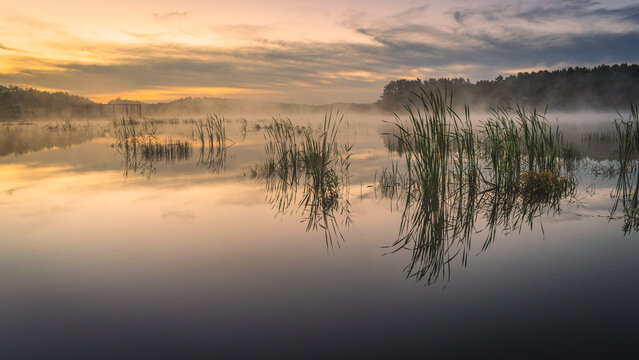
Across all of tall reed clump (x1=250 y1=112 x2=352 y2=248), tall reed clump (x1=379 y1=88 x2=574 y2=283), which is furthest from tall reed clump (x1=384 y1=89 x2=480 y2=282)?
tall reed clump (x1=250 y1=112 x2=352 y2=248)

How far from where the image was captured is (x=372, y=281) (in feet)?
14.5

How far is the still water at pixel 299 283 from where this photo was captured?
3.32m

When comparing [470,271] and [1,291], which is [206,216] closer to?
[1,291]

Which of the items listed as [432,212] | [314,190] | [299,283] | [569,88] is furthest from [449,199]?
[569,88]

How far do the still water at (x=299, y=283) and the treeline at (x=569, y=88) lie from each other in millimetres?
66542

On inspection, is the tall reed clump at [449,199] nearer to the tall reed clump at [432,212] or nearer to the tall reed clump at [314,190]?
the tall reed clump at [432,212]

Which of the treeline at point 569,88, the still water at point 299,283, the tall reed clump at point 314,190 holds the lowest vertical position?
the still water at point 299,283

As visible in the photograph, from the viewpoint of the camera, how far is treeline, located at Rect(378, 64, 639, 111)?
235ft

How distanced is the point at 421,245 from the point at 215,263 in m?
2.63

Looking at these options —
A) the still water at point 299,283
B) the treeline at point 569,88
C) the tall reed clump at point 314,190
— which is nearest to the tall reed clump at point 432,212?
the still water at point 299,283

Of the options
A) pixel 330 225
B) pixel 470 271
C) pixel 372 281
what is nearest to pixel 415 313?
pixel 372 281

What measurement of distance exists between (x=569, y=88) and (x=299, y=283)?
277 ft

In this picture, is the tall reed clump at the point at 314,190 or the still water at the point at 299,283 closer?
the still water at the point at 299,283

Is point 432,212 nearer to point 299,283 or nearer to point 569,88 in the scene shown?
point 299,283
